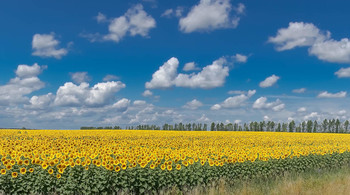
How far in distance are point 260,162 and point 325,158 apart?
6.97 m

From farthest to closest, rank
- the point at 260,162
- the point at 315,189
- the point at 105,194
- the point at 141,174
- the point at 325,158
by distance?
1. the point at 325,158
2. the point at 260,162
3. the point at 315,189
4. the point at 141,174
5. the point at 105,194

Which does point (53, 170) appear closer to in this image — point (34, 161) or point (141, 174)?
point (34, 161)

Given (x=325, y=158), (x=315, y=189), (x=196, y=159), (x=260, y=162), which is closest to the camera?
(x=315, y=189)

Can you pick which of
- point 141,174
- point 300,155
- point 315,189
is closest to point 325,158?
point 300,155

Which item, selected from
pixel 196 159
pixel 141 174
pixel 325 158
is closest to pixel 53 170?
pixel 141 174

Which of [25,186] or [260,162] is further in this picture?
[260,162]

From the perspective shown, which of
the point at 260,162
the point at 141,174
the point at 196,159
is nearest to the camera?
the point at 141,174

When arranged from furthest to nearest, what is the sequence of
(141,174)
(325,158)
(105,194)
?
(325,158) < (141,174) < (105,194)

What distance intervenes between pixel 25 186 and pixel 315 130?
11741 cm

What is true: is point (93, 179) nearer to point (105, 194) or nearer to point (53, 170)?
point (105, 194)

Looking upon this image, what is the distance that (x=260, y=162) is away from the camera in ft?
40.8

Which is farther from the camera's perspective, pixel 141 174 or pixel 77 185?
pixel 141 174

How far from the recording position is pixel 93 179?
326 inches

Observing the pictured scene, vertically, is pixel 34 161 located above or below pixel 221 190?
above
